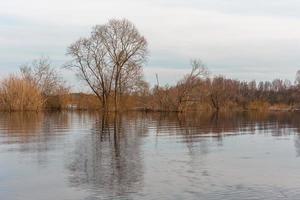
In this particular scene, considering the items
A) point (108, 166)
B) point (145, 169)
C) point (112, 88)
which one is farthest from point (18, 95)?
point (145, 169)

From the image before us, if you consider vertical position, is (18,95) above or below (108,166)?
above

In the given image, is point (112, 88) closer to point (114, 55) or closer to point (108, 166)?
point (114, 55)

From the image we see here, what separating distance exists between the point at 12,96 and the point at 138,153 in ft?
157

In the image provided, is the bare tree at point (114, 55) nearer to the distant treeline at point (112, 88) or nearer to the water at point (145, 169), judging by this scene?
the distant treeline at point (112, 88)

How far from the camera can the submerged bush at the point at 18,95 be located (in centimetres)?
6144

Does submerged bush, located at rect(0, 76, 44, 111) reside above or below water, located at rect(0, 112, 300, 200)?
above

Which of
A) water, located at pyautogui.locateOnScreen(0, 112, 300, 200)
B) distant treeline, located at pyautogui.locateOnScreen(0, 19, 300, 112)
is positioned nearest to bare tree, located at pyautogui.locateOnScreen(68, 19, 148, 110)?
distant treeline, located at pyautogui.locateOnScreen(0, 19, 300, 112)

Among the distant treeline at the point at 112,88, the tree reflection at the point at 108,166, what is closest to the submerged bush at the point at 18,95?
the distant treeline at the point at 112,88

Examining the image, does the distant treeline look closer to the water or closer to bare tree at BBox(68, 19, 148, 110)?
bare tree at BBox(68, 19, 148, 110)

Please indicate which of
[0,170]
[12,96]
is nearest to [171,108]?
[12,96]

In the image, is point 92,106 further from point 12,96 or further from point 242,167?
point 242,167

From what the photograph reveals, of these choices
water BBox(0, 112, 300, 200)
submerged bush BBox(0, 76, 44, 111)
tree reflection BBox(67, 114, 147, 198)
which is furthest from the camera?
submerged bush BBox(0, 76, 44, 111)

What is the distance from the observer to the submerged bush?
2419 inches

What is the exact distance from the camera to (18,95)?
6222 cm
